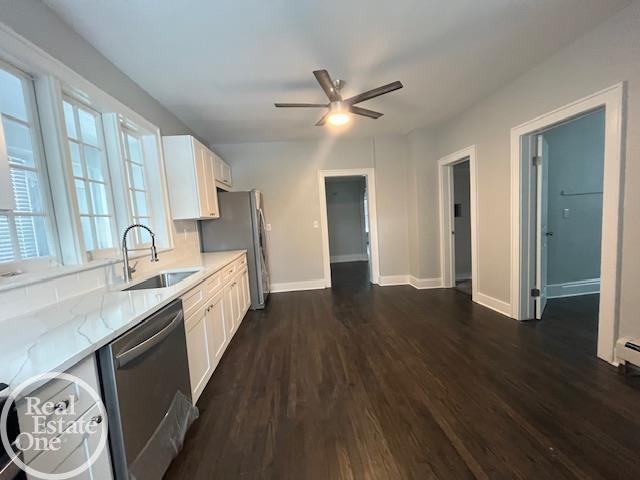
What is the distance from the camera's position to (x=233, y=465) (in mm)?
1340

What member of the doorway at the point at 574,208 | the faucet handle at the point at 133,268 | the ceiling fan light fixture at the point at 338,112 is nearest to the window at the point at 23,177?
the faucet handle at the point at 133,268

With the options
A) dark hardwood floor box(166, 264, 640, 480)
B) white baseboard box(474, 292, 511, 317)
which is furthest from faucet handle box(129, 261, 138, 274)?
white baseboard box(474, 292, 511, 317)

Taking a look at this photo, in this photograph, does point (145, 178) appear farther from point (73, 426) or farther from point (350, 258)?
point (350, 258)

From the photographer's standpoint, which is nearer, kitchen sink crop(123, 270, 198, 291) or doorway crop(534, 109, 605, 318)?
kitchen sink crop(123, 270, 198, 291)

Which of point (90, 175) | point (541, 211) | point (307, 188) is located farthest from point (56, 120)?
point (541, 211)

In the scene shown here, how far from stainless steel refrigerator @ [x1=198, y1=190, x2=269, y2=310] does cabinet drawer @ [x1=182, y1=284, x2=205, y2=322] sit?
167cm

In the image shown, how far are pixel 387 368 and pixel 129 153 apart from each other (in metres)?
2.91

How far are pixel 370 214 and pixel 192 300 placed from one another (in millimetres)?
3374

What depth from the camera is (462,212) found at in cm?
468

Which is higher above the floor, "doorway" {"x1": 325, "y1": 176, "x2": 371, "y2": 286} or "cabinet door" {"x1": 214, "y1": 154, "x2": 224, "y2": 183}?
"cabinet door" {"x1": 214, "y1": 154, "x2": 224, "y2": 183}

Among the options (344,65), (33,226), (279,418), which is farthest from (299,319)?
(344,65)

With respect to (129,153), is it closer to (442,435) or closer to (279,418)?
(279,418)

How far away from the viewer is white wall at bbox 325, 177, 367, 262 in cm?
735

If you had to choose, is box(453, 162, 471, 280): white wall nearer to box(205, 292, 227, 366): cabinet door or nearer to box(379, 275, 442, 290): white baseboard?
box(379, 275, 442, 290): white baseboard
